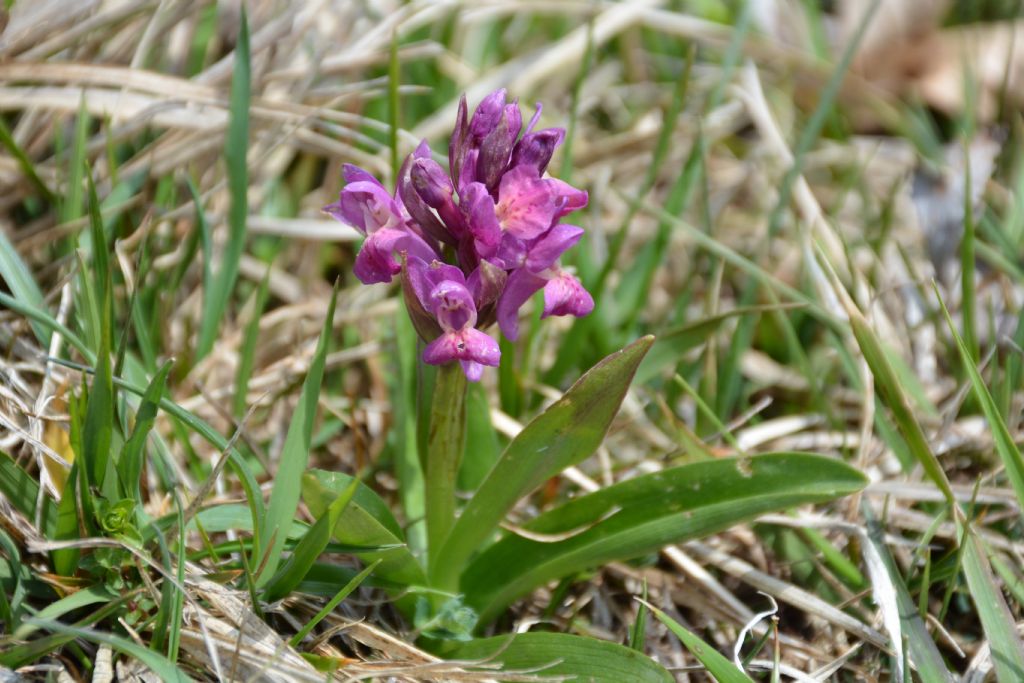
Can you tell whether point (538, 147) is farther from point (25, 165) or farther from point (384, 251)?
point (25, 165)

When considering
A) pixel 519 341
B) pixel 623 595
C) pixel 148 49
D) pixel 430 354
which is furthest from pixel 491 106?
pixel 148 49

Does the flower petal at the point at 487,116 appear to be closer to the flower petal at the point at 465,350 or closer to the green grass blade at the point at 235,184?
the flower petal at the point at 465,350

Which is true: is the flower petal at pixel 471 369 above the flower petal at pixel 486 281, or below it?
below

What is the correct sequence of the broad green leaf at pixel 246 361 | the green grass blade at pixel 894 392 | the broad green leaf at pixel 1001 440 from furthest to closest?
1. the broad green leaf at pixel 246 361
2. the green grass blade at pixel 894 392
3. the broad green leaf at pixel 1001 440

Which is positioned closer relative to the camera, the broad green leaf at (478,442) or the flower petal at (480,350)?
the flower petal at (480,350)

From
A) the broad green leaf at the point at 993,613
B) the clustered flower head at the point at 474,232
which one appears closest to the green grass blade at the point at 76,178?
the clustered flower head at the point at 474,232

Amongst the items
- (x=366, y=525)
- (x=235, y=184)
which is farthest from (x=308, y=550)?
(x=235, y=184)

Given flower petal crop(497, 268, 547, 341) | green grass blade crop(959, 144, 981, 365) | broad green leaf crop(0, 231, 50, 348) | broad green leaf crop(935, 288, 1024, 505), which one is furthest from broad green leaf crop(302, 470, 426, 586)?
green grass blade crop(959, 144, 981, 365)

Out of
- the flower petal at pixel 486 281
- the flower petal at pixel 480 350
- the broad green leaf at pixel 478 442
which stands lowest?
the broad green leaf at pixel 478 442
